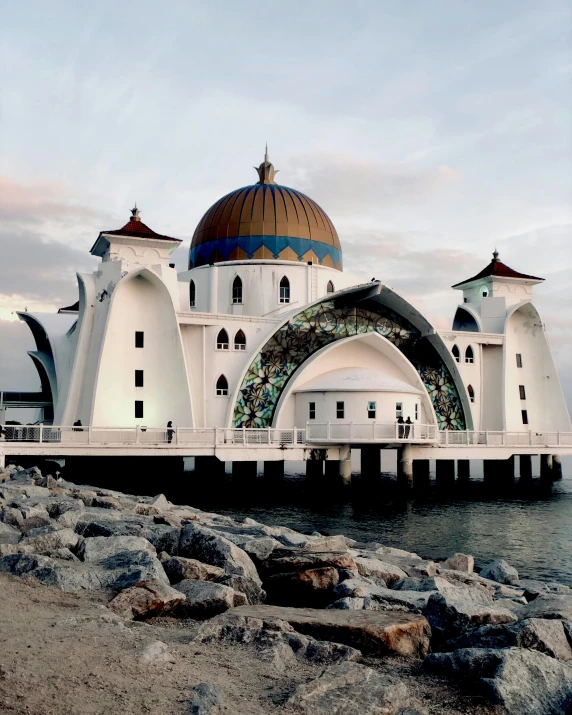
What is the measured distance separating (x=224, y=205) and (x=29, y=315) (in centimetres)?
1223

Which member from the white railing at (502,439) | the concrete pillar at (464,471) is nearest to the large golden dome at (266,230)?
the white railing at (502,439)

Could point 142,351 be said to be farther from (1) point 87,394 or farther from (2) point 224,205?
(2) point 224,205

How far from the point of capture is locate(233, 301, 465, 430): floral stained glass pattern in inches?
1316

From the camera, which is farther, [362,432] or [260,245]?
[260,245]

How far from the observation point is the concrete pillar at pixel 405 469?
105 ft

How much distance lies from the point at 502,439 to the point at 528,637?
30.2 m

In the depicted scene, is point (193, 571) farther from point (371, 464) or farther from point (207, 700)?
point (371, 464)

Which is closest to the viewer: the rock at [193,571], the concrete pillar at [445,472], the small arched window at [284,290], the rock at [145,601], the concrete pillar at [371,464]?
the rock at [145,601]

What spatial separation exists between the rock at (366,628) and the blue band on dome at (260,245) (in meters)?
33.1

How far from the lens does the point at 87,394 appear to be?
31.7 meters

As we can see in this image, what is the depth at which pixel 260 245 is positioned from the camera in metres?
39.1

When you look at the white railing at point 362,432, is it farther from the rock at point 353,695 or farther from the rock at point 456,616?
the rock at point 353,695

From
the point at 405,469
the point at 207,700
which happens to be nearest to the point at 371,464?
the point at 405,469

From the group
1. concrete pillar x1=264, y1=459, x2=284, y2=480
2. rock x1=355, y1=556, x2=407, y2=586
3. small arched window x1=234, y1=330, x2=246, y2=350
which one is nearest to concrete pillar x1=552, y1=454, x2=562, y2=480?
concrete pillar x1=264, y1=459, x2=284, y2=480
